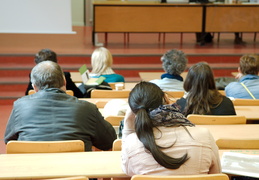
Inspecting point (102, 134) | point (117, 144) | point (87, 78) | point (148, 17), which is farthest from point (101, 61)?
point (148, 17)

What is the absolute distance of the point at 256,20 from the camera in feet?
29.7

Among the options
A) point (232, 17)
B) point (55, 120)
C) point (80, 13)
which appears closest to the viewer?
point (55, 120)

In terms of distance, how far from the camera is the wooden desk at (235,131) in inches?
122

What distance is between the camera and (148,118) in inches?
86.0

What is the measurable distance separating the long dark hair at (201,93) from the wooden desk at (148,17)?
5188 millimetres

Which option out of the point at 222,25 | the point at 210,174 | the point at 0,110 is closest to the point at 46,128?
the point at 210,174

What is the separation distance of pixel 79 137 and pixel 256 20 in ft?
22.6

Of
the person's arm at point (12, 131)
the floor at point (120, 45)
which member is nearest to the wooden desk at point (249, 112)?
the person's arm at point (12, 131)

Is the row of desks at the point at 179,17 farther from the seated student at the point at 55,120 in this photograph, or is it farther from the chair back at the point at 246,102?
the seated student at the point at 55,120

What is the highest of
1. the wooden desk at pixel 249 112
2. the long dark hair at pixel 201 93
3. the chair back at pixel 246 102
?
the long dark hair at pixel 201 93

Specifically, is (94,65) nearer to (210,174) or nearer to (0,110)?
(0,110)

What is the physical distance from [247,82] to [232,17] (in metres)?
4.72

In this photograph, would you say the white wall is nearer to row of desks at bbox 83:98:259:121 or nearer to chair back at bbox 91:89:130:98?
chair back at bbox 91:89:130:98

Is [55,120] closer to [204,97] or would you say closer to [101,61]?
[204,97]
